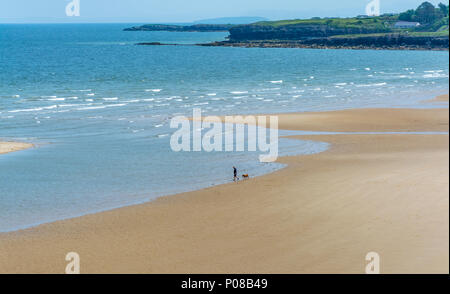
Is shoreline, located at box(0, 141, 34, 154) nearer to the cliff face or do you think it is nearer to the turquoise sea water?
the turquoise sea water

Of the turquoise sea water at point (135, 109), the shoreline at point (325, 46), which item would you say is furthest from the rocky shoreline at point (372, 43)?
the turquoise sea water at point (135, 109)

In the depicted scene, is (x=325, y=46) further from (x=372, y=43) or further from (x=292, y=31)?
(x=292, y=31)

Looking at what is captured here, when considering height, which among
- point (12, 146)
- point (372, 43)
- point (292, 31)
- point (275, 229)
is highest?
point (292, 31)

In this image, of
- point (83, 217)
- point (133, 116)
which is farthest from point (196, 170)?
point (133, 116)

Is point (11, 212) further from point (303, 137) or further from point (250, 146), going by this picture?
point (303, 137)

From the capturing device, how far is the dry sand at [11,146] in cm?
3092

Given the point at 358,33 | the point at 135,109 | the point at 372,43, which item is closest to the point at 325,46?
the point at 372,43

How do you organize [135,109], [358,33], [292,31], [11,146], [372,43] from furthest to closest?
[292,31], [358,33], [372,43], [135,109], [11,146]

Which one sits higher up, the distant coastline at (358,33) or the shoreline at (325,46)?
the distant coastline at (358,33)

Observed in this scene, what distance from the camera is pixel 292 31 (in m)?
178

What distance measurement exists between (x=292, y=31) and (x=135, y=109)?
137 m

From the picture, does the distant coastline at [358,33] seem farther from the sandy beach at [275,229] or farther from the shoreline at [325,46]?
the sandy beach at [275,229]

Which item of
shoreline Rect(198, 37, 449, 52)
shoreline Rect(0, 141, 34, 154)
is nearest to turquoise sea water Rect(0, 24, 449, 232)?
shoreline Rect(0, 141, 34, 154)

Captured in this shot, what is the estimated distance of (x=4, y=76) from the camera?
7556 centimetres
